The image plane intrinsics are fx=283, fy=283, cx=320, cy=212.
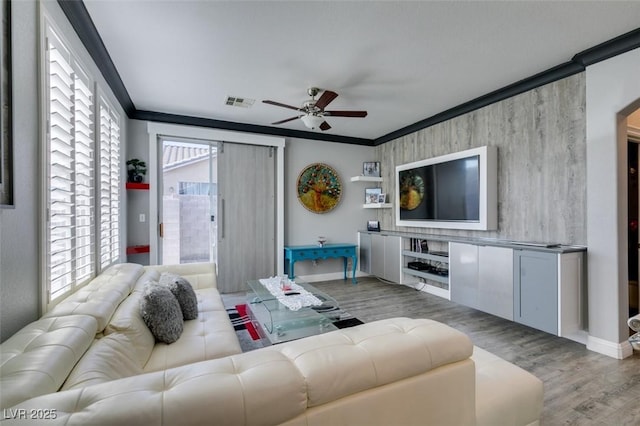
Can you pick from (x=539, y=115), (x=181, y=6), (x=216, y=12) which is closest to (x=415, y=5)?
(x=216, y=12)

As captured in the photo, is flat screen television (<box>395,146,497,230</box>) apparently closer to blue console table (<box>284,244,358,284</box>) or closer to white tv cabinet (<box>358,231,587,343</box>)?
white tv cabinet (<box>358,231,587,343</box>)

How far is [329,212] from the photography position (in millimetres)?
5324

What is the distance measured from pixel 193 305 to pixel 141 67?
7.89 feet

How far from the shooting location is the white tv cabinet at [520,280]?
8.23 feet

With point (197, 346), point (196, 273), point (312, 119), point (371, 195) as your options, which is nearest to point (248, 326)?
point (196, 273)

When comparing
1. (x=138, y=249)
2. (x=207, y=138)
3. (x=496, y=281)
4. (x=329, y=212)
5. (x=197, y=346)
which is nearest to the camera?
(x=197, y=346)

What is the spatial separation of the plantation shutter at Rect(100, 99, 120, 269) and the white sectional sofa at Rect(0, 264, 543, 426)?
1.44m

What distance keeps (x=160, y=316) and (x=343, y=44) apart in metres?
2.52

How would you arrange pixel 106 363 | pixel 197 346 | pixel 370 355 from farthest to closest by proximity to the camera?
pixel 197 346 < pixel 106 363 < pixel 370 355

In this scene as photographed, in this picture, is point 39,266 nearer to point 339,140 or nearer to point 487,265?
point 487,265

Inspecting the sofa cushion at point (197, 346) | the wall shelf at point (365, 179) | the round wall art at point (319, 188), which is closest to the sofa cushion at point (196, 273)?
the sofa cushion at point (197, 346)

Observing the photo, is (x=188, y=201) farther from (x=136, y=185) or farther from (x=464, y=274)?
(x=464, y=274)

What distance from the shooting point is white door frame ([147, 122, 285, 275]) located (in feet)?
13.3

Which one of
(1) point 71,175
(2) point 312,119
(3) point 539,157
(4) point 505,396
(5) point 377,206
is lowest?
(4) point 505,396
